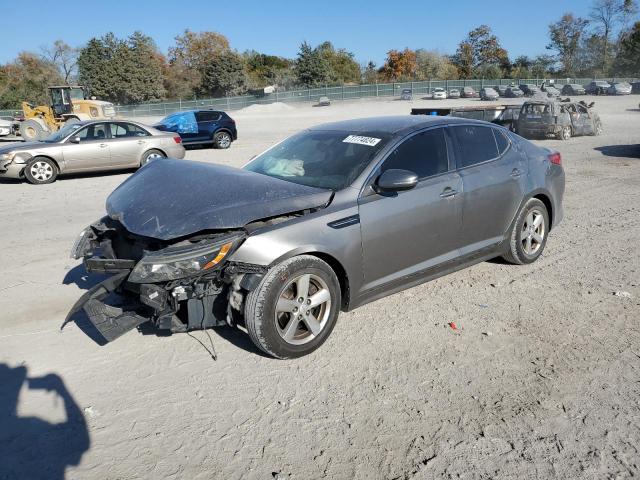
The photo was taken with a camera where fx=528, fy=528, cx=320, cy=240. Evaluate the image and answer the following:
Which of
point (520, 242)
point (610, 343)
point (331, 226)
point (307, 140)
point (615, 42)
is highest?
point (615, 42)

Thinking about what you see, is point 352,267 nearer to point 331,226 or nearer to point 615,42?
point 331,226

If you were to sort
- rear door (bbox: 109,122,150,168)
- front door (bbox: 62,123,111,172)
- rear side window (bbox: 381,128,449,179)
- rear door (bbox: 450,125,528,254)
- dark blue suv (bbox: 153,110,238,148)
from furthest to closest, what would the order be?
dark blue suv (bbox: 153,110,238,148) < rear door (bbox: 109,122,150,168) < front door (bbox: 62,123,111,172) < rear door (bbox: 450,125,528,254) < rear side window (bbox: 381,128,449,179)

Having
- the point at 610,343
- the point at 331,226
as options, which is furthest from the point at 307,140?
the point at 610,343

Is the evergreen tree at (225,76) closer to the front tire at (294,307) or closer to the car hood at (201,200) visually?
the car hood at (201,200)

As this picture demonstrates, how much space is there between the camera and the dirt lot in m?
2.82

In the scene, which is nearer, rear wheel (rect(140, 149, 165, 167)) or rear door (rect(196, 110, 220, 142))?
rear wheel (rect(140, 149, 165, 167))

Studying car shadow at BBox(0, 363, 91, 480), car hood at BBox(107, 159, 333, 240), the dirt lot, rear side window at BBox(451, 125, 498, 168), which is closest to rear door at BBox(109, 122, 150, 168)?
the dirt lot

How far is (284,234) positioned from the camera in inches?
145

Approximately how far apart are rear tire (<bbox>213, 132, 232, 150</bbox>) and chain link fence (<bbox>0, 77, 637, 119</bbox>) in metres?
41.4

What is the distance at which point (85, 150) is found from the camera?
12477 millimetres

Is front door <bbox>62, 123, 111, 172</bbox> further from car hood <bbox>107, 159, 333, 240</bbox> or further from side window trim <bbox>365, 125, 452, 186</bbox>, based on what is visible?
side window trim <bbox>365, 125, 452, 186</bbox>

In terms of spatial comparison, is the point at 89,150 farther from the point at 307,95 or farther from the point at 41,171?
the point at 307,95

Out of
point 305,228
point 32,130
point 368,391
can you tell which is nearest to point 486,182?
point 305,228

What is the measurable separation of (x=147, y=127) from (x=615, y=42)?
105093mm
